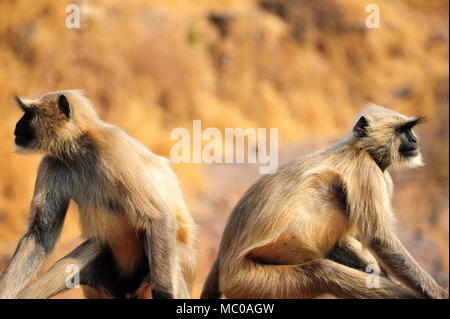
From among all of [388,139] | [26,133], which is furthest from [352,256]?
[26,133]

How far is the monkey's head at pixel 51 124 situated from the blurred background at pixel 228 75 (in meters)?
6.70

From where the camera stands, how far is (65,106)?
4.32 meters

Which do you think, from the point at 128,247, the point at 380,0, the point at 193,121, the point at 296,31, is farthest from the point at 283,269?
the point at 380,0

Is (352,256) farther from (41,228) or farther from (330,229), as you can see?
(41,228)

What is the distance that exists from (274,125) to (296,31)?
4.79m

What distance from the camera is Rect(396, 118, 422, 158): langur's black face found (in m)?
4.38

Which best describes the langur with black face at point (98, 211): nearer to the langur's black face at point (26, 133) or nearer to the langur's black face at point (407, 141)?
the langur's black face at point (26, 133)

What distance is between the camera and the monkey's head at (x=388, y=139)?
435 cm

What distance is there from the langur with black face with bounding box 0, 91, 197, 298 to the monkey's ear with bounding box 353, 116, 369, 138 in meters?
1.47

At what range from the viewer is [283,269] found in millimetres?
3988
